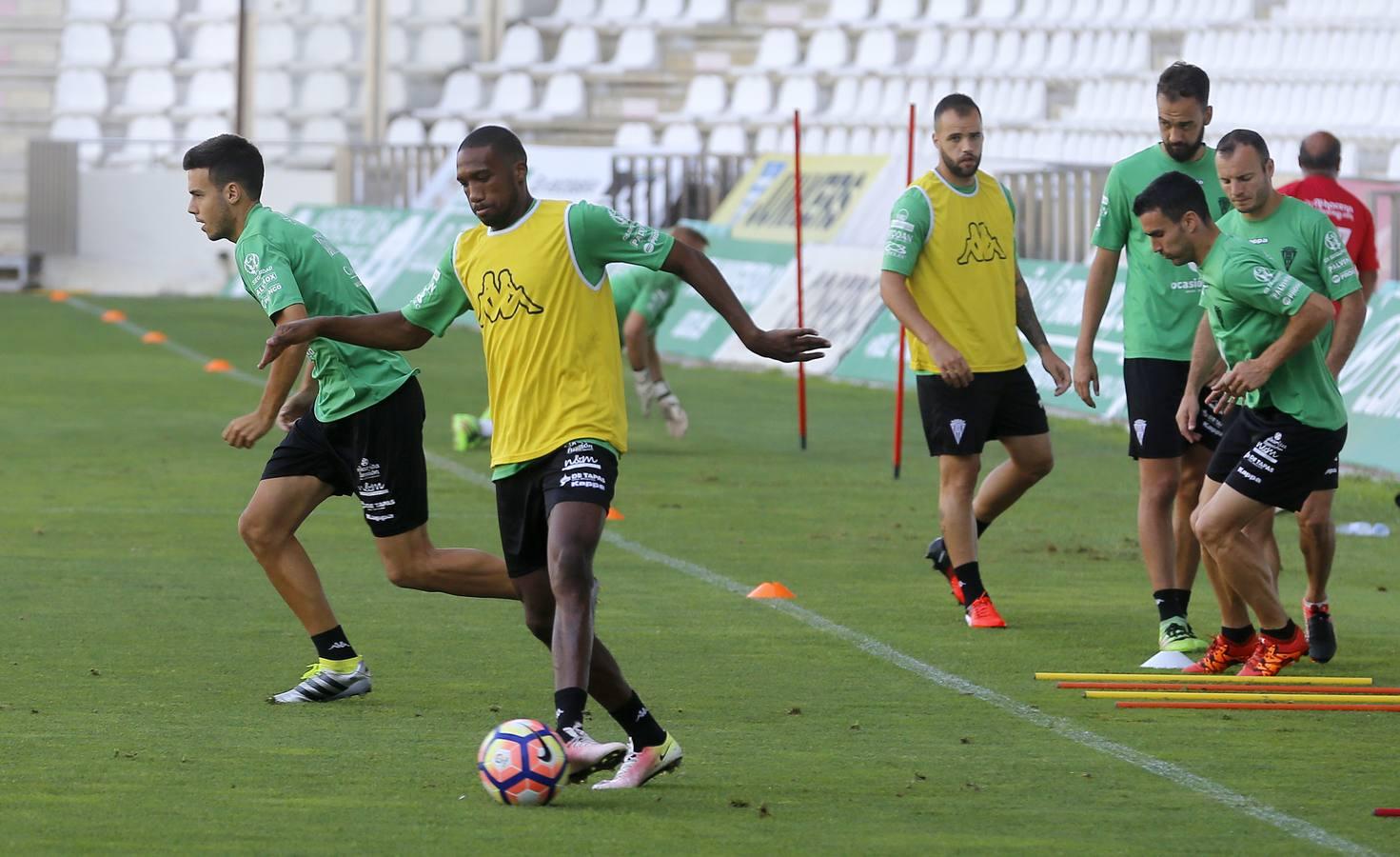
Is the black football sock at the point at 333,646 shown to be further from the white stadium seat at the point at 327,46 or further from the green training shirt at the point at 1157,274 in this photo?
the white stadium seat at the point at 327,46

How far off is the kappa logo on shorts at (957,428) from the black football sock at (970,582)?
0.51 metres

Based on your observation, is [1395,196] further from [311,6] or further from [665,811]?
[311,6]

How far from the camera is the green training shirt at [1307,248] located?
7883 millimetres

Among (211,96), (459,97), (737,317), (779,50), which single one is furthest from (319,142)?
(737,317)

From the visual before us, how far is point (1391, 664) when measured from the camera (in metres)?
8.59

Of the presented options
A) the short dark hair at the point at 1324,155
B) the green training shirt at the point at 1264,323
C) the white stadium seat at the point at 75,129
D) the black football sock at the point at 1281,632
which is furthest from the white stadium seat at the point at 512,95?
the green training shirt at the point at 1264,323

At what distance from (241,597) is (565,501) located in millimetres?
4152

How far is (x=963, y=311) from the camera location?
9500 millimetres

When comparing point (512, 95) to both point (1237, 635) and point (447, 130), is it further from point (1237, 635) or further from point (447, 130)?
point (1237, 635)

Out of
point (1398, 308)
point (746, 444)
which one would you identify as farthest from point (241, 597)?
point (1398, 308)

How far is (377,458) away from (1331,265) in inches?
132

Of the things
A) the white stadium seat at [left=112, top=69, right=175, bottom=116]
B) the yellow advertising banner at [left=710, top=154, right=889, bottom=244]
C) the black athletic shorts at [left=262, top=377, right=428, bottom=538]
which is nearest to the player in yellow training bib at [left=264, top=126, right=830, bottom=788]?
the black athletic shorts at [left=262, top=377, right=428, bottom=538]

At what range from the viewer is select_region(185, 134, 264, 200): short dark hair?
7801 mm

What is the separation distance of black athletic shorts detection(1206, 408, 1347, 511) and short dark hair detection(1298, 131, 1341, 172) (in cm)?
440
